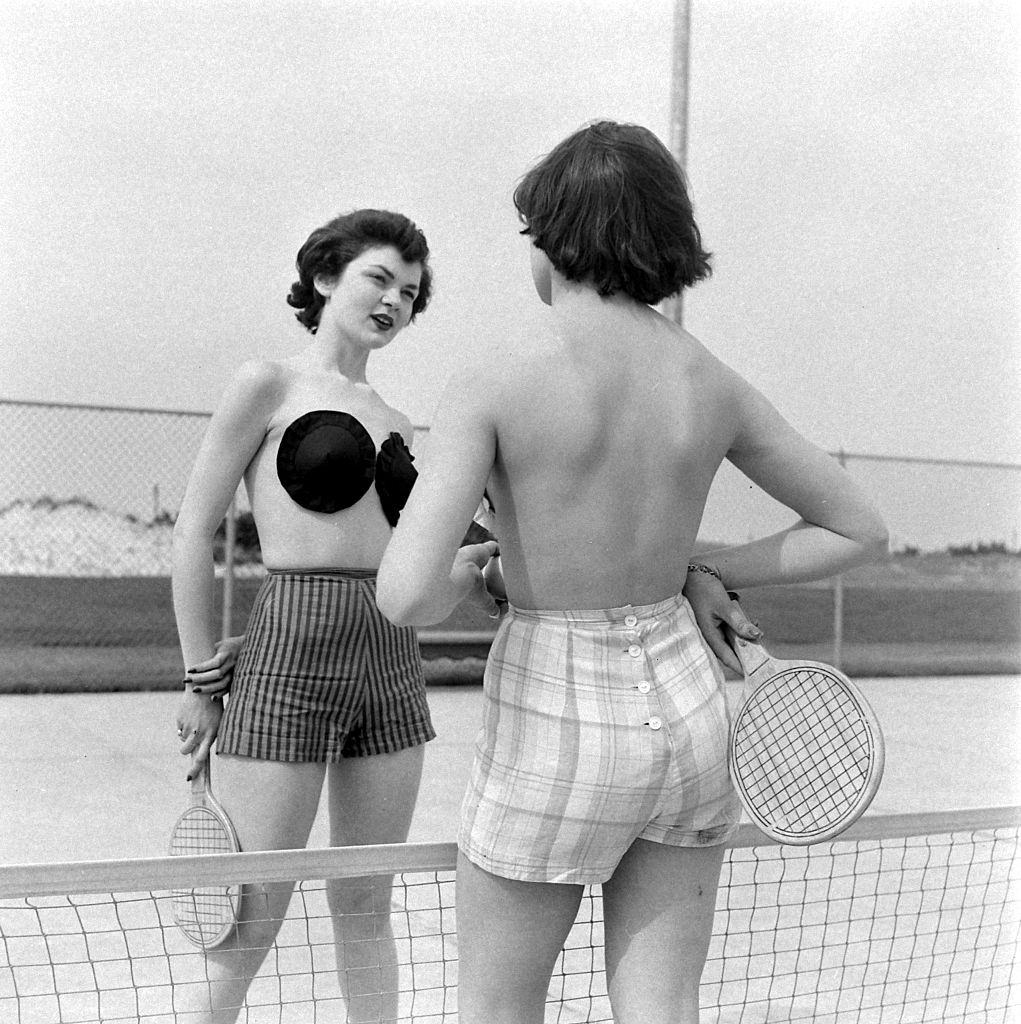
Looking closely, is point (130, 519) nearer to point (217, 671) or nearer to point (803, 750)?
point (217, 671)

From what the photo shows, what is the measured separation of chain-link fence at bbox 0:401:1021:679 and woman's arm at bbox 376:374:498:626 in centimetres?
851

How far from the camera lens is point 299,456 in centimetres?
254

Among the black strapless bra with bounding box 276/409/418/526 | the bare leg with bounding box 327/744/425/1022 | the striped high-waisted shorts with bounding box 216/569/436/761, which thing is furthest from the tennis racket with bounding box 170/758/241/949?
the black strapless bra with bounding box 276/409/418/526

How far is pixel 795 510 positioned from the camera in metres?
1.97

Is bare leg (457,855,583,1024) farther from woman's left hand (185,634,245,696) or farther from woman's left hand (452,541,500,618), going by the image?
woman's left hand (185,634,245,696)

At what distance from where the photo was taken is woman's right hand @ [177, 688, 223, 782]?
257 centimetres

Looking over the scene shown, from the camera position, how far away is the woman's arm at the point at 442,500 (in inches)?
64.2

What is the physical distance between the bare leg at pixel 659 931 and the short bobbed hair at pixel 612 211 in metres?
0.77

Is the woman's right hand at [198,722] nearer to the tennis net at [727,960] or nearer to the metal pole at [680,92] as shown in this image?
the tennis net at [727,960]

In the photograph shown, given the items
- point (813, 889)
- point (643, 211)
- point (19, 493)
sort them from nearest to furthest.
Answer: point (643, 211) < point (813, 889) < point (19, 493)

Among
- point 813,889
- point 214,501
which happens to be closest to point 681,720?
point 214,501

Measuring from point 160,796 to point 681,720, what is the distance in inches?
211

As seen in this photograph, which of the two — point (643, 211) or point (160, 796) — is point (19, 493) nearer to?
point (160, 796)

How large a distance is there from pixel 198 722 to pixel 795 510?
1264 millimetres
